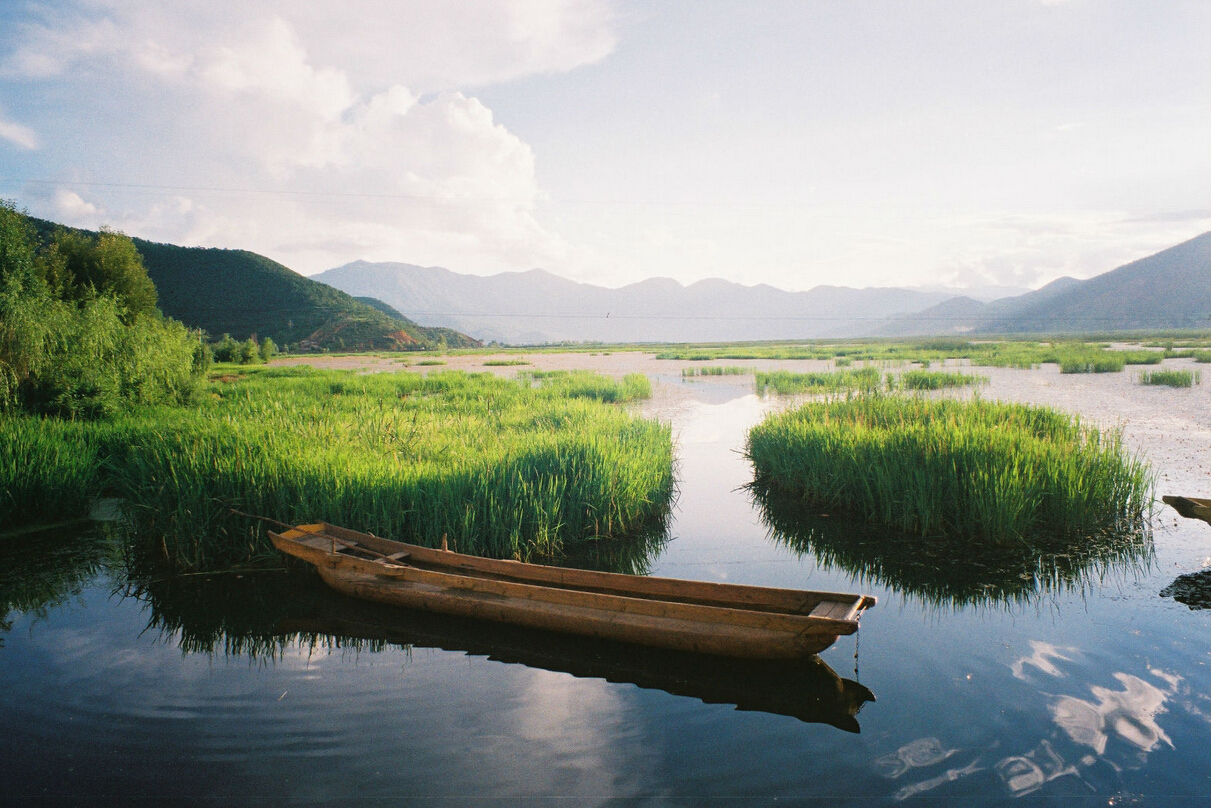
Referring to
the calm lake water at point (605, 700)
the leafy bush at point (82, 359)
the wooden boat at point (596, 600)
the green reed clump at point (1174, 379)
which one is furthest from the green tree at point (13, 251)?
the green reed clump at point (1174, 379)

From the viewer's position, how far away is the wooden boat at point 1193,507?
6.57 meters

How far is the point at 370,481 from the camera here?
8305 mm

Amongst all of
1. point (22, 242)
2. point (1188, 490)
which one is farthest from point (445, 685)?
point (22, 242)

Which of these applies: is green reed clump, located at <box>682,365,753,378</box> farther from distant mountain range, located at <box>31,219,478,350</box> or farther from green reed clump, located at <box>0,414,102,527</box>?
distant mountain range, located at <box>31,219,478,350</box>

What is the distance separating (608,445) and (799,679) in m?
5.95

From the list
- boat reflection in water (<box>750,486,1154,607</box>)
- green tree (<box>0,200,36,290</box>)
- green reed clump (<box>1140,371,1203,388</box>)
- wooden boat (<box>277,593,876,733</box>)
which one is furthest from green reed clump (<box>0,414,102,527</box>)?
green reed clump (<box>1140,371,1203,388</box>)

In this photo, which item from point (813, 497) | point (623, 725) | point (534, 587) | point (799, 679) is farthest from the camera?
point (813, 497)

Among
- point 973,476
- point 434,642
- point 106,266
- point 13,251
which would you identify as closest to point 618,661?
point 434,642

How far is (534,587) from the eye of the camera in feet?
18.4

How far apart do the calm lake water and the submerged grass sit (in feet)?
3.20

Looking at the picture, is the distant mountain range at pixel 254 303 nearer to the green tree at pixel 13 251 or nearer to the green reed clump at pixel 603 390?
the green tree at pixel 13 251

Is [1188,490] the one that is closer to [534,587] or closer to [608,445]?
[608,445]

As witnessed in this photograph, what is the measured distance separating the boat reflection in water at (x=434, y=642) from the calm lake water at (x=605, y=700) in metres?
0.02

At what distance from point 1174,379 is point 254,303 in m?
87.0
